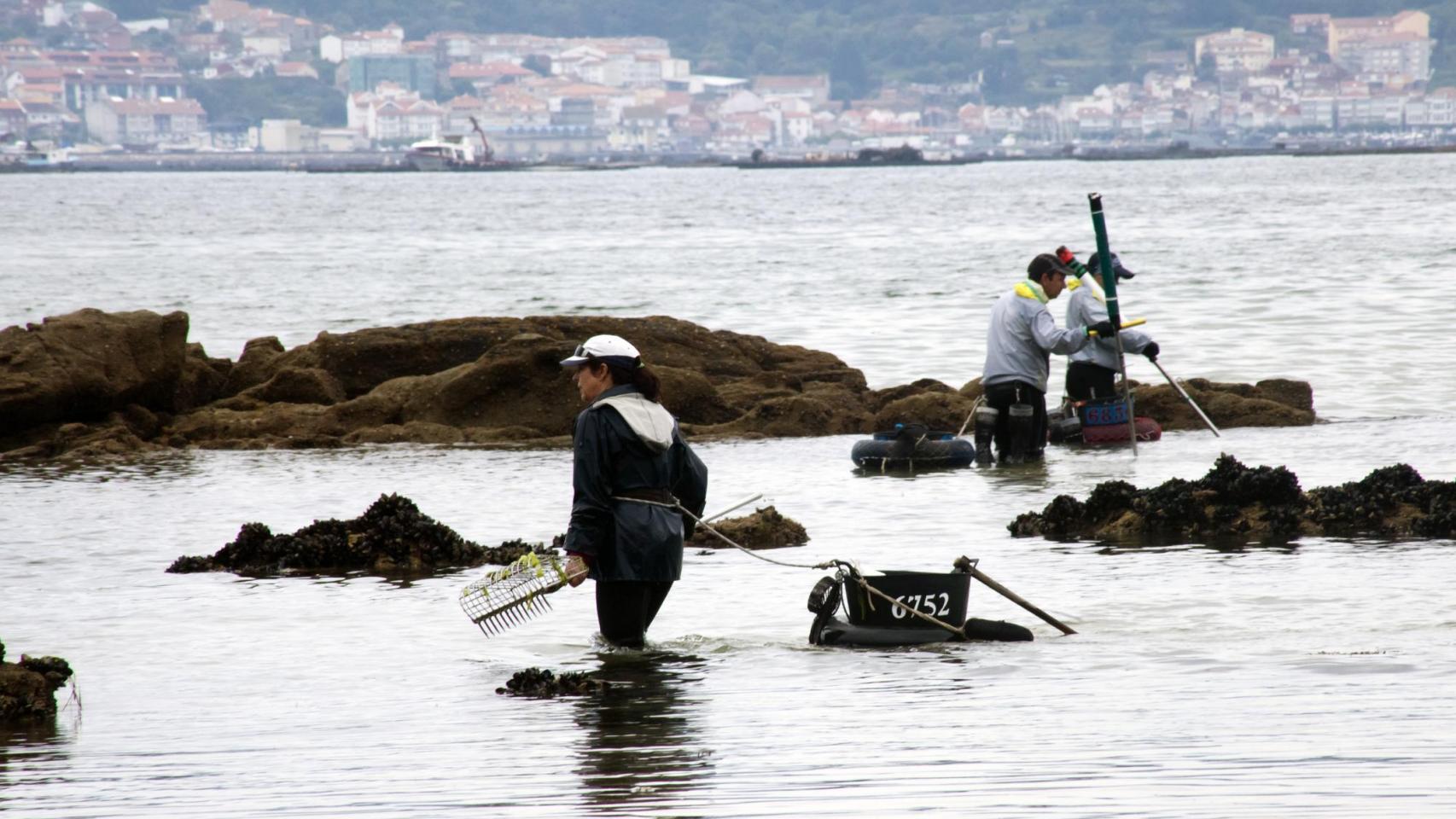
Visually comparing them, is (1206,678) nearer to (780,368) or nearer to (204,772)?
(204,772)

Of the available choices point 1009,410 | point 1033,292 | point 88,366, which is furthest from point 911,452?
point 88,366

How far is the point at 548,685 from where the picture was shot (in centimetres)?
833

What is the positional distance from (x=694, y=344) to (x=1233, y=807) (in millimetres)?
16981

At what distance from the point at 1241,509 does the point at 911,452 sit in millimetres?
4027

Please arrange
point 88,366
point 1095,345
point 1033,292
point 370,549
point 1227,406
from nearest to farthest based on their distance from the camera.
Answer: point 370,549 < point 1033,292 < point 1095,345 < point 1227,406 < point 88,366

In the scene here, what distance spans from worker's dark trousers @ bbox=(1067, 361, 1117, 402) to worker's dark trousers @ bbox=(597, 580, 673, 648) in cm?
908

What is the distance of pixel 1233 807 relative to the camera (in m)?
5.86

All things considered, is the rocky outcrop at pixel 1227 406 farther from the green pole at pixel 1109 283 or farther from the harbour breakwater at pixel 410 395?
the green pole at pixel 1109 283

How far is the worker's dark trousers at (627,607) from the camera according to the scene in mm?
8766

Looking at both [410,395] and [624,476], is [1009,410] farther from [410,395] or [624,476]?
[624,476]

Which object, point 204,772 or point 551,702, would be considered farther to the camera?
point 551,702

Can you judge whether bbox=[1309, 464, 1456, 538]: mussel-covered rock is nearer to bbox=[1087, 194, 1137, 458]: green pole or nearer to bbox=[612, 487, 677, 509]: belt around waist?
bbox=[1087, 194, 1137, 458]: green pole

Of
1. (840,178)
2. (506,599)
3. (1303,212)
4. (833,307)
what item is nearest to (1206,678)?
(506,599)

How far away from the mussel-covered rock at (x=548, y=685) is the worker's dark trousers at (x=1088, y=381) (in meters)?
9.74
